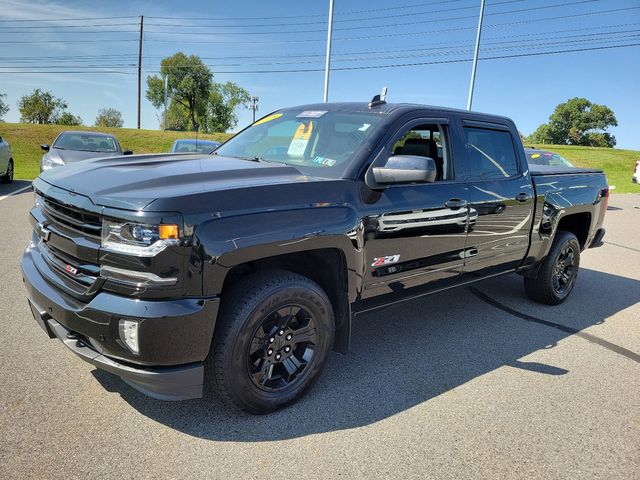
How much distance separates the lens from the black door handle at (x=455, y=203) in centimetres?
371

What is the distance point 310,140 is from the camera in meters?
3.73

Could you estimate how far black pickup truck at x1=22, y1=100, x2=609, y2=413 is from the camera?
243 centimetres

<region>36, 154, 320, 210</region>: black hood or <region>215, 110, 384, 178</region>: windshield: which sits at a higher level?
<region>215, 110, 384, 178</region>: windshield

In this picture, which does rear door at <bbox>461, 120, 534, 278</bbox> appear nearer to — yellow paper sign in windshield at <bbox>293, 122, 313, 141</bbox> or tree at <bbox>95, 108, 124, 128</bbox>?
yellow paper sign in windshield at <bbox>293, 122, 313, 141</bbox>

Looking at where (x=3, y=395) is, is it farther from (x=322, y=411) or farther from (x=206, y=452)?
(x=322, y=411)

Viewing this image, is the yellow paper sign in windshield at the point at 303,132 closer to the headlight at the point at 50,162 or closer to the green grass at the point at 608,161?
the headlight at the point at 50,162

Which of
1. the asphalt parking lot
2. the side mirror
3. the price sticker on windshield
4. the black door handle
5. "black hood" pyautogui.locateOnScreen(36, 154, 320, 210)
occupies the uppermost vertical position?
the price sticker on windshield

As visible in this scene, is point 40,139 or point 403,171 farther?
point 40,139

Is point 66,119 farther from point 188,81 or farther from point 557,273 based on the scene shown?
point 557,273

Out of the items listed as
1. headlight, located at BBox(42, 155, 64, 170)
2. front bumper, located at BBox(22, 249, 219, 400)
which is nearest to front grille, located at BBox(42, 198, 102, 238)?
front bumper, located at BBox(22, 249, 219, 400)

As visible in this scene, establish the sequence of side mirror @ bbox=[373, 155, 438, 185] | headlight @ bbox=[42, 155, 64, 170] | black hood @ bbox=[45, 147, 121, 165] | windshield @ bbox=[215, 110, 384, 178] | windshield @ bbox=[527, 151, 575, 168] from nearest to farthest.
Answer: side mirror @ bbox=[373, 155, 438, 185] → windshield @ bbox=[215, 110, 384, 178] → headlight @ bbox=[42, 155, 64, 170] → black hood @ bbox=[45, 147, 121, 165] → windshield @ bbox=[527, 151, 575, 168]

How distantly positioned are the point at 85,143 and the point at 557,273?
460 inches

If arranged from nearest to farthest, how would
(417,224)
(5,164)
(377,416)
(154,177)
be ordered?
(154,177) → (377,416) → (417,224) → (5,164)

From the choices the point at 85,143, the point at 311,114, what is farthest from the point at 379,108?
the point at 85,143
